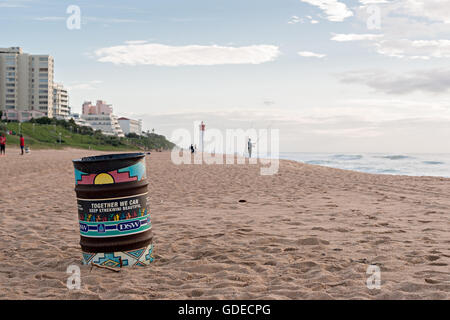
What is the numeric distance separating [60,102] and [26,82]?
573 inches

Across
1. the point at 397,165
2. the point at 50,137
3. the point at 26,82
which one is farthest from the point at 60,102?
the point at 397,165

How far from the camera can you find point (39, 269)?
188 inches

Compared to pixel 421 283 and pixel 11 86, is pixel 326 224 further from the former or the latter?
pixel 11 86

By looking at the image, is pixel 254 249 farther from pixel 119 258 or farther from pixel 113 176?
pixel 113 176

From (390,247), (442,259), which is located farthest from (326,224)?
(442,259)

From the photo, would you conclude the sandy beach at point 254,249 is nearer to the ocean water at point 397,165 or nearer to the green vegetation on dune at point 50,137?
the ocean water at point 397,165

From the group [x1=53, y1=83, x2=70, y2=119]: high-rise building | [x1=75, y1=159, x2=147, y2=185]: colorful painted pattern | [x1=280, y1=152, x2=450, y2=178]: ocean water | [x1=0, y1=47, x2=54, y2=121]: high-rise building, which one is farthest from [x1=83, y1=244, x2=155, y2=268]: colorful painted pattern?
[x1=53, y1=83, x2=70, y2=119]: high-rise building

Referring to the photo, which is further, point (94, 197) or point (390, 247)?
point (390, 247)

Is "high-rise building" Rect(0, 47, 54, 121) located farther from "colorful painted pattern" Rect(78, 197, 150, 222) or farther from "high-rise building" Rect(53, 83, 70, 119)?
"colorful painted pattern" Rect(78, 197, 150, 222)

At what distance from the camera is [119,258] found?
15.2 feet
